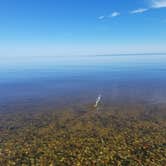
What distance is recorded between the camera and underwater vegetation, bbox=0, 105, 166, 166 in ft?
64.1

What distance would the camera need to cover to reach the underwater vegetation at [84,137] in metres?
19.5

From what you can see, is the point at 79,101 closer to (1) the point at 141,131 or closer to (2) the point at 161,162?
(1) the point at 141,131

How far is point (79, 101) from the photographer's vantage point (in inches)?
1773

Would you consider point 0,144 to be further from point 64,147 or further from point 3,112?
point 3,112

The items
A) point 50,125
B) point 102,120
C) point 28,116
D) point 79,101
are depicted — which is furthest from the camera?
point 79,101

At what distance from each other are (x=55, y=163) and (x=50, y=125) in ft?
34.4

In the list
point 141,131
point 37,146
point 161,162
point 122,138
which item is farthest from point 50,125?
point 161,162

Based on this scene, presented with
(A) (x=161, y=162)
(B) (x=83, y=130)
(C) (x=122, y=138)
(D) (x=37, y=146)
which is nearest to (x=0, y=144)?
(D) (x=37, y=146)

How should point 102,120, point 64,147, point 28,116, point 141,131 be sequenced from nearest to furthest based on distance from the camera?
point 64,147
point 141,131
point 102,120
point 28,116

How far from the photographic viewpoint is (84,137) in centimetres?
→ 2495

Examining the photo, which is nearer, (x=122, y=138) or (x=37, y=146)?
(x=37, y=146)

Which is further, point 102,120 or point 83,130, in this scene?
point 102,120

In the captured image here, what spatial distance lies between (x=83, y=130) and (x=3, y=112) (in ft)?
53.7

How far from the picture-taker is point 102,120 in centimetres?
3133
